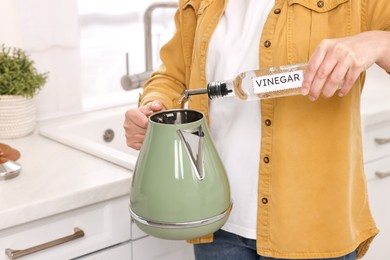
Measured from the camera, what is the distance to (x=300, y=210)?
44.4 inches

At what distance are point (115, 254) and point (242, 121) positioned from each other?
1.60 feet

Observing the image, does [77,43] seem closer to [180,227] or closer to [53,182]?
[53,182]

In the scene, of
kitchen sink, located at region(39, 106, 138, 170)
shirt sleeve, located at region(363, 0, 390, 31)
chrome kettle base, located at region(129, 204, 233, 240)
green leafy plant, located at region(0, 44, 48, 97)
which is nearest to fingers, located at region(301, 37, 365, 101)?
shirt sleeve, located at region(363, 0, 390, 31)

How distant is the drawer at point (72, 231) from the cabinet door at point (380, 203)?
3.04 ft

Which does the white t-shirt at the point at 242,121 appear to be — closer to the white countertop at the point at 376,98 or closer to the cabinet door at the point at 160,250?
the cabinet door at the point at 160,250

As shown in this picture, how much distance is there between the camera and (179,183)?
96 centimetres

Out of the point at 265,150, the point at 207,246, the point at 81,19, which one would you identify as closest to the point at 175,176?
the point at 265,150

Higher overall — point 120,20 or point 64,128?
point 120,20

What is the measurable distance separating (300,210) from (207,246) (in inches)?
8.4

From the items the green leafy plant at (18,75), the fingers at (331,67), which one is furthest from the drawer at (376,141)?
the fingers at (331,67)

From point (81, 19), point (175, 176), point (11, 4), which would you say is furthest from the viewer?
point (81, 19)

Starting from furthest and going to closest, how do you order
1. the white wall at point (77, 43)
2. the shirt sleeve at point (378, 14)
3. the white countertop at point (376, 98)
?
the white countertop at point (376, 98)
the white wall at point (77, 43)
the shirt sleeve at point (378, 14)

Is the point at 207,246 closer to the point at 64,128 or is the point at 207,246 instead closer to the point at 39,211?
the point at 39,211

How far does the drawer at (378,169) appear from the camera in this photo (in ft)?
6.69
